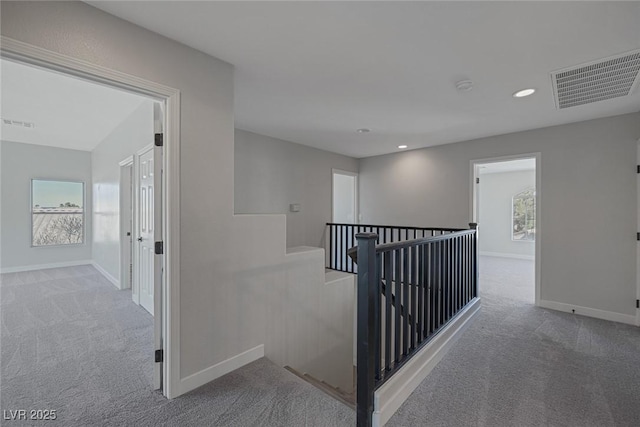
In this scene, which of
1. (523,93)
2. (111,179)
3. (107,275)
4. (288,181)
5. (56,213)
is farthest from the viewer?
(56,213)

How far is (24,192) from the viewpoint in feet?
18.4

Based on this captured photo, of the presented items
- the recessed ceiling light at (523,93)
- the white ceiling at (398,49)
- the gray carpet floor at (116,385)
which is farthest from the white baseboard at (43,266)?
the recessed ceiling light at (523,93)

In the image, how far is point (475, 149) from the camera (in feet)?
14.7

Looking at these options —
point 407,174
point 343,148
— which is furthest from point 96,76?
point 407,174

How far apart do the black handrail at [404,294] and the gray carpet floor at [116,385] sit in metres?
0.43

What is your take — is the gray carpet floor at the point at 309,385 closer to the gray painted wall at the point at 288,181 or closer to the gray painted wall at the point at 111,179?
the gray painted wall at the point at 111,179

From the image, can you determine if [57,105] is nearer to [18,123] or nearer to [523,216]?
[18,123]

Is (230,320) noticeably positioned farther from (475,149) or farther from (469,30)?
(475,149)

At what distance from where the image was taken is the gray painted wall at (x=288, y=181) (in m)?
4.26

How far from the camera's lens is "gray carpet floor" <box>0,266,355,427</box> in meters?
1.71

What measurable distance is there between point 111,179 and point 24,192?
7.51 ft

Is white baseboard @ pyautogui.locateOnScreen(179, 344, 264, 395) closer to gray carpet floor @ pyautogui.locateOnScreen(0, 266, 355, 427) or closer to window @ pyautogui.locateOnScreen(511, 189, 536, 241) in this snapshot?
gray carpet floor @ pyautogui.locateOnScreen(0, 266, 355, 427)

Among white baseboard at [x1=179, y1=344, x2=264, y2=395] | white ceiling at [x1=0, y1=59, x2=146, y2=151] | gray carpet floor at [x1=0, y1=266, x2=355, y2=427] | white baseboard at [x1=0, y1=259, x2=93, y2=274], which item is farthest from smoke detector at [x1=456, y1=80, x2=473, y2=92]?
white baseboard at [x1=0, y1=259, x2=93, y2=274]

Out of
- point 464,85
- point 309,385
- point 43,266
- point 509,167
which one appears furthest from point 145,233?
point 509,167
